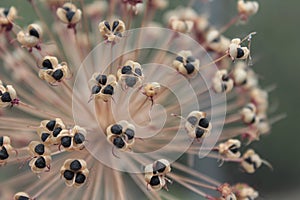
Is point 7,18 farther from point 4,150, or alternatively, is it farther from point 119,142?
point 119,142

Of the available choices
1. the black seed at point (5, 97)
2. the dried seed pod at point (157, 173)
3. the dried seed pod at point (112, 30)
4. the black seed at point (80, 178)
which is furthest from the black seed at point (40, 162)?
the dried seed pod at point (112, 30)

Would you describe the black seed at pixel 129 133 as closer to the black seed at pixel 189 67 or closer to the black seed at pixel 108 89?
the black seed at pixel 108 89

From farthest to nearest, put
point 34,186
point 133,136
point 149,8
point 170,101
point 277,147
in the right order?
1. point 277,147
2. point 149,8
3. point 170,101
4. point 34,186
5. point 133,136

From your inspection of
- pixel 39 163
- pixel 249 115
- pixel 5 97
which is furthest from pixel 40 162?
pixel 249 115

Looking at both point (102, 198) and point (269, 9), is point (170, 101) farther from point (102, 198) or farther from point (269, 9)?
point (269, 9)

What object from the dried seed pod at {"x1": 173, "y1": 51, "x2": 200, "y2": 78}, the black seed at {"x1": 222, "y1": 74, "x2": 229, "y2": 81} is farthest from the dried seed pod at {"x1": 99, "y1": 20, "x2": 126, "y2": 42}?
the black seed at {"x1": 222, "y1": 74, "x2": 229, "y2": 81}

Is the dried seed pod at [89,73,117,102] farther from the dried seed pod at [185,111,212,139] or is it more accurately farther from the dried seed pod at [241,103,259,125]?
the dried seed pod at [241,103,259,125]

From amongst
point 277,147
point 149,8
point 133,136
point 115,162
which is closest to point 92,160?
point 115,162

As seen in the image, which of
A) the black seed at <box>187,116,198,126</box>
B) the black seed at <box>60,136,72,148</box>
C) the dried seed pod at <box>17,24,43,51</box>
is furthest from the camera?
the dried seed pod at <box>17,24,43,51</box>
